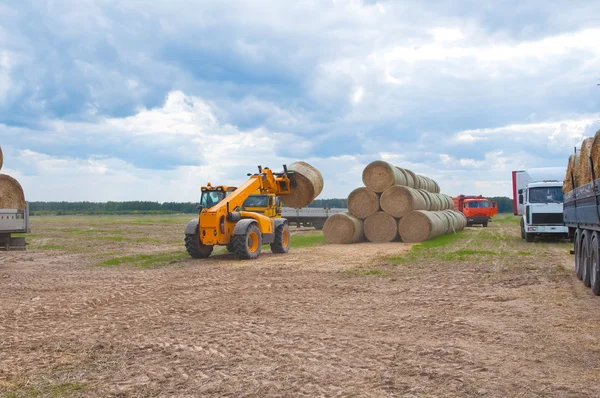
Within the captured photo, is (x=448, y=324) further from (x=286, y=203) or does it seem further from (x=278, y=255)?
(x=286, y=203)

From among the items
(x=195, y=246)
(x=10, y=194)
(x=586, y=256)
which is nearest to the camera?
(x=586, y=256)

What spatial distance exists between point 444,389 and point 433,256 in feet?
37.3

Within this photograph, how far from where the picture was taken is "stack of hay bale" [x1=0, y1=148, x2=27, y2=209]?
14.4 meters

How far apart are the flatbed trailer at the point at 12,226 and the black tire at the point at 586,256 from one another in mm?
11934

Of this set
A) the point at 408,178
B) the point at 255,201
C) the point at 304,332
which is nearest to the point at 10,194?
the point at 255,201

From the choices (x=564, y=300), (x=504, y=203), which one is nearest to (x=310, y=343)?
(x=564, y=300)

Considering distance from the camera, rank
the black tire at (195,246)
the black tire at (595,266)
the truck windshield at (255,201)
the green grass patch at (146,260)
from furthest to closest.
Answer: the truck windshield at (255,201) → the black tire at (195,246) → the green grass patch at (146,260) → the black tire at (595,266)

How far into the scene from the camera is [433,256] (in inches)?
628

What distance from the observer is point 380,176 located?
21703 mm

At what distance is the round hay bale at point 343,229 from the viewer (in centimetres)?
2139

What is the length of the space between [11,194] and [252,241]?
240 inches

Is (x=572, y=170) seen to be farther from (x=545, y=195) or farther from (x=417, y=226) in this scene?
(x=417, y=226)

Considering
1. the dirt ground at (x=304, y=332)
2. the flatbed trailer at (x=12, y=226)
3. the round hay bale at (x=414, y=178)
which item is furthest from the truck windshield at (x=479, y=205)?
the flatbed trailer at (x=12, y=226)

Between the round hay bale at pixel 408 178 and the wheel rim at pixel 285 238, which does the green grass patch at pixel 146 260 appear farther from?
the round hay bale at pixel 408 178
